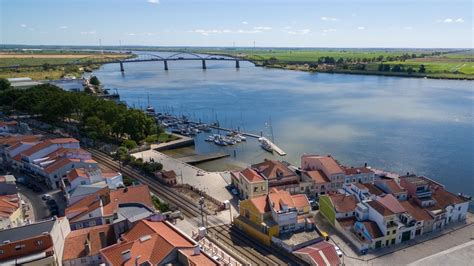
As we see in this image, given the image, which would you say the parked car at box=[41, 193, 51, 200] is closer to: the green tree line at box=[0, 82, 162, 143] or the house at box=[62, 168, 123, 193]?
the house at box=[62, 168, 123, 193]

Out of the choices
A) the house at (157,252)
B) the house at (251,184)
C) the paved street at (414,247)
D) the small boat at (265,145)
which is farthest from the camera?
the small boat at (265,145)

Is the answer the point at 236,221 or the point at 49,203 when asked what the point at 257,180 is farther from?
the point at 49,203

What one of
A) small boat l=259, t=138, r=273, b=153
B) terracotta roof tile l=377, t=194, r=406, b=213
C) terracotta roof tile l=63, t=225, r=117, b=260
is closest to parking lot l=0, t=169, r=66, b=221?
terracotta roof tile l=63, t=225, r=117, b=260

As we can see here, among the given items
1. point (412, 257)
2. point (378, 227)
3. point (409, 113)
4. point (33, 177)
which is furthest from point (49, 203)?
point (409, 113)

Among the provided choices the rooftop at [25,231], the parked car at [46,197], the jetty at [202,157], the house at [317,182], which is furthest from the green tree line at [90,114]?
the rooftop at [25,231]

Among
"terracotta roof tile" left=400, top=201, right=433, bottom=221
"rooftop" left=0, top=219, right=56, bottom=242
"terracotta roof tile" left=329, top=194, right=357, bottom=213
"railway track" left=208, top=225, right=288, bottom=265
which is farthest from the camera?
"terracotta roof tile" left=329, top=194, right=357, bottom=213

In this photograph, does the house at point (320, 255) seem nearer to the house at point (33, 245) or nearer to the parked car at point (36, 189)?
the house at point (33, 245)
